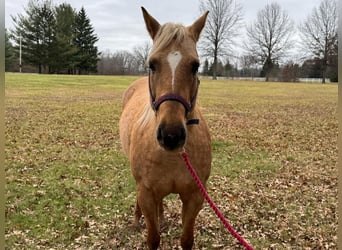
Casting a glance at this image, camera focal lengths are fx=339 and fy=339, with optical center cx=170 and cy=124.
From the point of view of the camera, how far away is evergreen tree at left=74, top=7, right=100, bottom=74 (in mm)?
50031

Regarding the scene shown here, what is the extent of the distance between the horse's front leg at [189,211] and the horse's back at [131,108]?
116 centimetres

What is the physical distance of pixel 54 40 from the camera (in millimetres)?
44156

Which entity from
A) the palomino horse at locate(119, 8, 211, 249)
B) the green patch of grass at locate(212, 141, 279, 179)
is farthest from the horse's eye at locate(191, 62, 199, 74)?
the green patch of grass at locate(212, 141, 279, 179)

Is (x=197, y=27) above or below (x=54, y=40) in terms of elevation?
below

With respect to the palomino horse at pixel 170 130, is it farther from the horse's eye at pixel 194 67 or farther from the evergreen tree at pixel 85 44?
the evergreen tree at pixel 85 44

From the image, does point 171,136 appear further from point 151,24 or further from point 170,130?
point 151,24

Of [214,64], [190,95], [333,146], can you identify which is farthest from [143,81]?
[214,64]

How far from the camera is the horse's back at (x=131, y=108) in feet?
13.2

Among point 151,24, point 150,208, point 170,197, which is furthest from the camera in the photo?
point 170,197

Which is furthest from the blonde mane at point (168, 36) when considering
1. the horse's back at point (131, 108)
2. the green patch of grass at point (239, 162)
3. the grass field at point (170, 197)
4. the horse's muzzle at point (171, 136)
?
the green patch of grass at point (239, 162)

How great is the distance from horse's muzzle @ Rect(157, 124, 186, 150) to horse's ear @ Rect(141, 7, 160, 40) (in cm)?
92

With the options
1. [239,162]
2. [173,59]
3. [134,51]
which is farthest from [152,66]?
[134,51]

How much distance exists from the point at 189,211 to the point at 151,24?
1.64 meters

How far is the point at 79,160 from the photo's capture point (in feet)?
23.0
